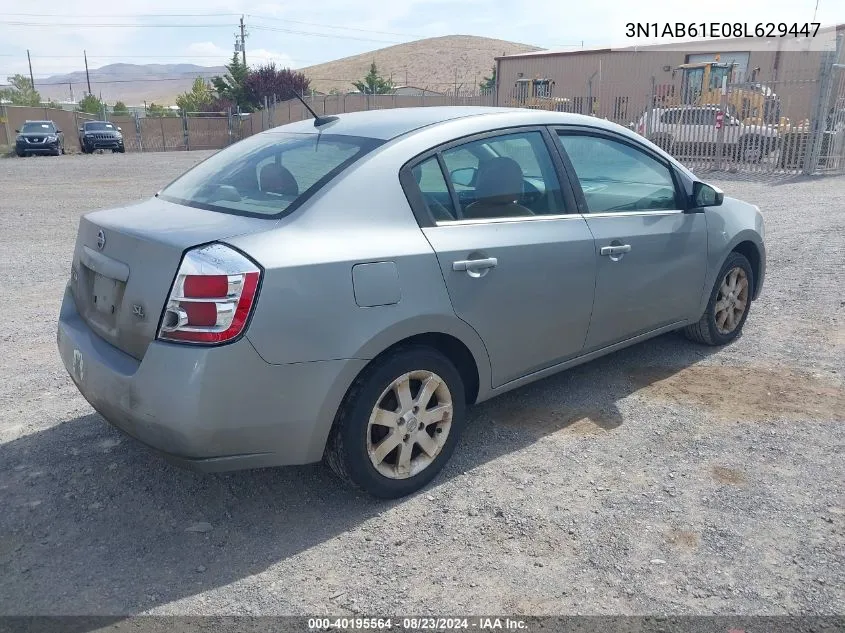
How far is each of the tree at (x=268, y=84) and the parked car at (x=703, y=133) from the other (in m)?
42.6

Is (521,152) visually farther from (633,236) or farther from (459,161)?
(633,236)

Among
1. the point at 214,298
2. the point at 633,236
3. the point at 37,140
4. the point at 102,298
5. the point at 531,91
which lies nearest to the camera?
the point at 214,298

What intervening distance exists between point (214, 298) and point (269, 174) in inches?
37.3

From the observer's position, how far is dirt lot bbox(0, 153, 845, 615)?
270 centimetres

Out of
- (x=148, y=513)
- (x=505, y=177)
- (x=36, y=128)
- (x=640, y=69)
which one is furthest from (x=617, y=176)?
(x=640, y=69)

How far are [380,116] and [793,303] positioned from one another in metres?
4.38

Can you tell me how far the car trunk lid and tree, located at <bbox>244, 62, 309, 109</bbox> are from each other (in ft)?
186

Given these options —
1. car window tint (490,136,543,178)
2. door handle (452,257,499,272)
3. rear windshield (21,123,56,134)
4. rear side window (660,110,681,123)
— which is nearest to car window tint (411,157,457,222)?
door handle (452,257,499,272)

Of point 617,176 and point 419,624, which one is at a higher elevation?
point 617,176

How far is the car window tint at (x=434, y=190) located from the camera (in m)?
3.29

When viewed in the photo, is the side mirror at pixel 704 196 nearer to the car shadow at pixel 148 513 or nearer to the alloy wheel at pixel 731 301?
the alloy wheel at pixel 731 301

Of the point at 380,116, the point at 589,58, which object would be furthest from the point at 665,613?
the point at 589,58

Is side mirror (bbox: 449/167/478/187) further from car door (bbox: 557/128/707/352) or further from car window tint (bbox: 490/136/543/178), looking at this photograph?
car door (bbox: 557/128/707/352)

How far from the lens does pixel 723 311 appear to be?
5.16 meters
